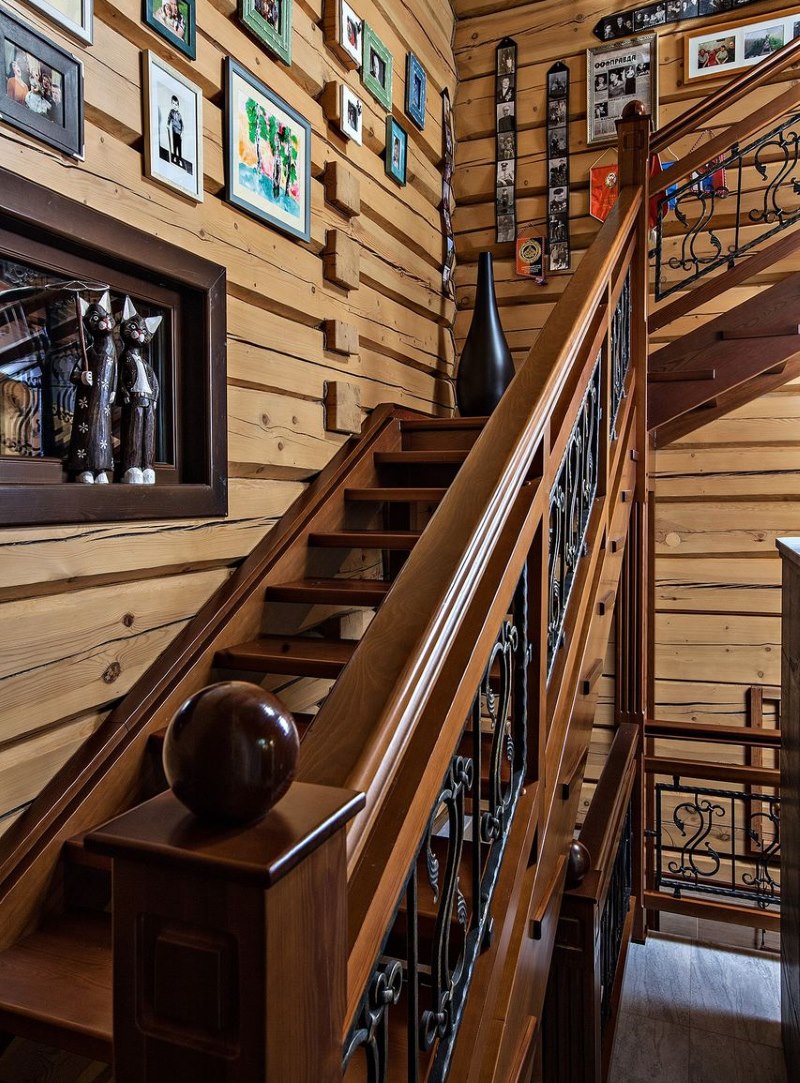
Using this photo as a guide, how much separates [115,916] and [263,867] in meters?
0.14

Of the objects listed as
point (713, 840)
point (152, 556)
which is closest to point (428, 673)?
point (152, 556)

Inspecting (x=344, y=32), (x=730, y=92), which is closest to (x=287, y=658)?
(x=344, y=32)

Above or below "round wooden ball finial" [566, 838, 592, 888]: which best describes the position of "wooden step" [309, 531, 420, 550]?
above

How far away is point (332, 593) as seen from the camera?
2.29 meters

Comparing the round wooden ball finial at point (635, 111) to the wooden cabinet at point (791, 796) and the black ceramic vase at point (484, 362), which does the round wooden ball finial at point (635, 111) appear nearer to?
the black ceramic vase at point (484, 362)

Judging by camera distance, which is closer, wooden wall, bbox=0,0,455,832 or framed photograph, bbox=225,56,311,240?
wooden wall, bbox=0,0,455,832

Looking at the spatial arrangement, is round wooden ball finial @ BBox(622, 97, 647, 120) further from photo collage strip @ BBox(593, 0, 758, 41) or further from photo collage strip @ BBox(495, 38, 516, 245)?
photo collage strip @ BBox(593, 0, 758, 41)

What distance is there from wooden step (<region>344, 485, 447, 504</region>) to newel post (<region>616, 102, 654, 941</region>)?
0.94m

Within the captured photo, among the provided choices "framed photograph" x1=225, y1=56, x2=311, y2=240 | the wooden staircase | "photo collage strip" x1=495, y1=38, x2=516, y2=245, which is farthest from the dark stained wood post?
"photo collage strip" x1=495, y1=38, x2=516, y2=245

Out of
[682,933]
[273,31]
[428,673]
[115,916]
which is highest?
[273,31]

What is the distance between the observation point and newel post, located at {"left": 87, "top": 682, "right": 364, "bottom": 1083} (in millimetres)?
500

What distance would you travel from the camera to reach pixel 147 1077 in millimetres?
545

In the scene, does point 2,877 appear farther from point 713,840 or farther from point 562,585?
point 713,840

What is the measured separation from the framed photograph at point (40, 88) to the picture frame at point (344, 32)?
1462 millimetres
